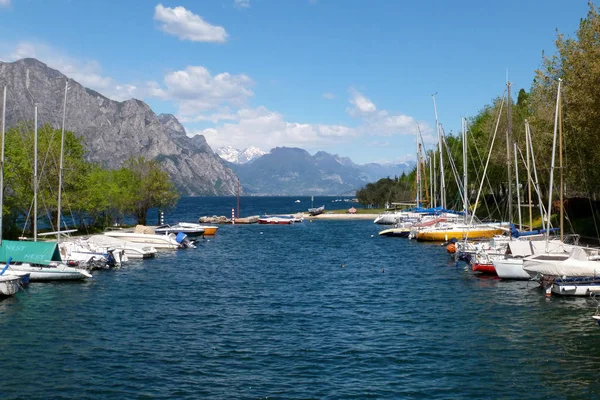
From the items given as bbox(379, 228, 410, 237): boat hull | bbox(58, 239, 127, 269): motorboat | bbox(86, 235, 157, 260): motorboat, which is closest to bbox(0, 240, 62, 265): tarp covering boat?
bbox(58, 239, 127, 269): motorboat

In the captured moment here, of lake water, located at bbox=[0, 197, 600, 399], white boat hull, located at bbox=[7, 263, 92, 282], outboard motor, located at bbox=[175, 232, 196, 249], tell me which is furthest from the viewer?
outboard motor, located at bbox=[175, 232, 196, 249]

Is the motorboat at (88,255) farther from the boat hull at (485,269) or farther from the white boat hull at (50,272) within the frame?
the boat hull at (485,269)

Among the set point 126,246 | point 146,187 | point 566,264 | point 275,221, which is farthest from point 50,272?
point 275,221

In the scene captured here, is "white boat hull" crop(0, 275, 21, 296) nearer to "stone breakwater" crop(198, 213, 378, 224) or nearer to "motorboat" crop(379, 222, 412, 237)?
"motorboat" crop(379, 222, 412, 237)

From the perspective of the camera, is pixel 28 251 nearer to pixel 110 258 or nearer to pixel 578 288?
pixel 110 258

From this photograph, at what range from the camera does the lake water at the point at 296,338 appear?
2216 centimetres

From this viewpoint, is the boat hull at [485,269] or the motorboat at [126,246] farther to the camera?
the motorboat at [126,246]

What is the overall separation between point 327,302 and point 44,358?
1942 centimetres

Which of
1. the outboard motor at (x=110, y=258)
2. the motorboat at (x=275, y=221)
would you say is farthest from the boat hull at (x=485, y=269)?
the motorboat at (x=275, y=221)

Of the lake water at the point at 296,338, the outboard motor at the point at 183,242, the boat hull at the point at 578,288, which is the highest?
the outboard motor at the point at 183,242

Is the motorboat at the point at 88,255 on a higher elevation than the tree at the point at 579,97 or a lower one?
lower

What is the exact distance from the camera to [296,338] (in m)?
29.6

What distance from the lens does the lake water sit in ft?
72.7

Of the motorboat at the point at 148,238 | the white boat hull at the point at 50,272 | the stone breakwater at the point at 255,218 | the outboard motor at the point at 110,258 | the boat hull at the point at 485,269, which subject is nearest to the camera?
the white boat hull at the point at 50,272
